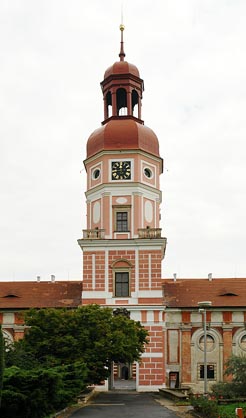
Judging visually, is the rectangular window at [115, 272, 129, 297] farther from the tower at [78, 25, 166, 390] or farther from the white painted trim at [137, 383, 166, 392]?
the white painted trim at [137, 383, 166, 392]

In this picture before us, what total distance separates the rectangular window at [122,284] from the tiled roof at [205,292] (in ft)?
21.2

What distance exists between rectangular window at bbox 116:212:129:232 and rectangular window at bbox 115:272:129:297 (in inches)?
135

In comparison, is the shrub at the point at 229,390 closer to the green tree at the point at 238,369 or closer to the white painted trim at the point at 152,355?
the green tree at the point at 238,369

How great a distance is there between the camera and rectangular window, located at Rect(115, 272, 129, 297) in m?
51.6

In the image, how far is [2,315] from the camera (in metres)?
57.0

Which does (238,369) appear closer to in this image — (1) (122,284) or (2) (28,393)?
(1) (122,284)

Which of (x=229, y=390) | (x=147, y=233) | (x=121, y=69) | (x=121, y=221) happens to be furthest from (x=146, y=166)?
(x=229, y=390)

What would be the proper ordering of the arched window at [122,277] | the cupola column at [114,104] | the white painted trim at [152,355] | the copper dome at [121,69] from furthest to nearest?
the copper dome at [121,69] → the cupola column at [114,104] → the arched window at [122,277] → the white painted trim at [152,355]

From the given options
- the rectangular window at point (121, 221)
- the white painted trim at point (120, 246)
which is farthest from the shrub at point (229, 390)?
the rectangular window at point (121, 221)

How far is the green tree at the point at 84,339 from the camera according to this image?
127 ft

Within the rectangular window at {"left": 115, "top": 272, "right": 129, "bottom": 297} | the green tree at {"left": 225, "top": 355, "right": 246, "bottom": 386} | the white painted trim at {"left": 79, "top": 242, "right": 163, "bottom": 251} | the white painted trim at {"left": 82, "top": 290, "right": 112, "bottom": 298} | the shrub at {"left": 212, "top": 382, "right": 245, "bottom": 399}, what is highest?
the white painted trim at {"left": 79, "top": 242, "right": 163, "bottom": 251}

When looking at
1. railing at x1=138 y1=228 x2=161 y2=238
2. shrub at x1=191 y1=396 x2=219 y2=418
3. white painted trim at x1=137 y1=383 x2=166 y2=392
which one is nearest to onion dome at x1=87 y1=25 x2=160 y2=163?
railing at x1=138 y1=228 x2=161 y2=238

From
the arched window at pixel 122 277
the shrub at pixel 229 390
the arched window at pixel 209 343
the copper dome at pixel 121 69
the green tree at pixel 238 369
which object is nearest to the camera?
the shrub at pixel 229 390

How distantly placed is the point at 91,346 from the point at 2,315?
1925 centimetres
